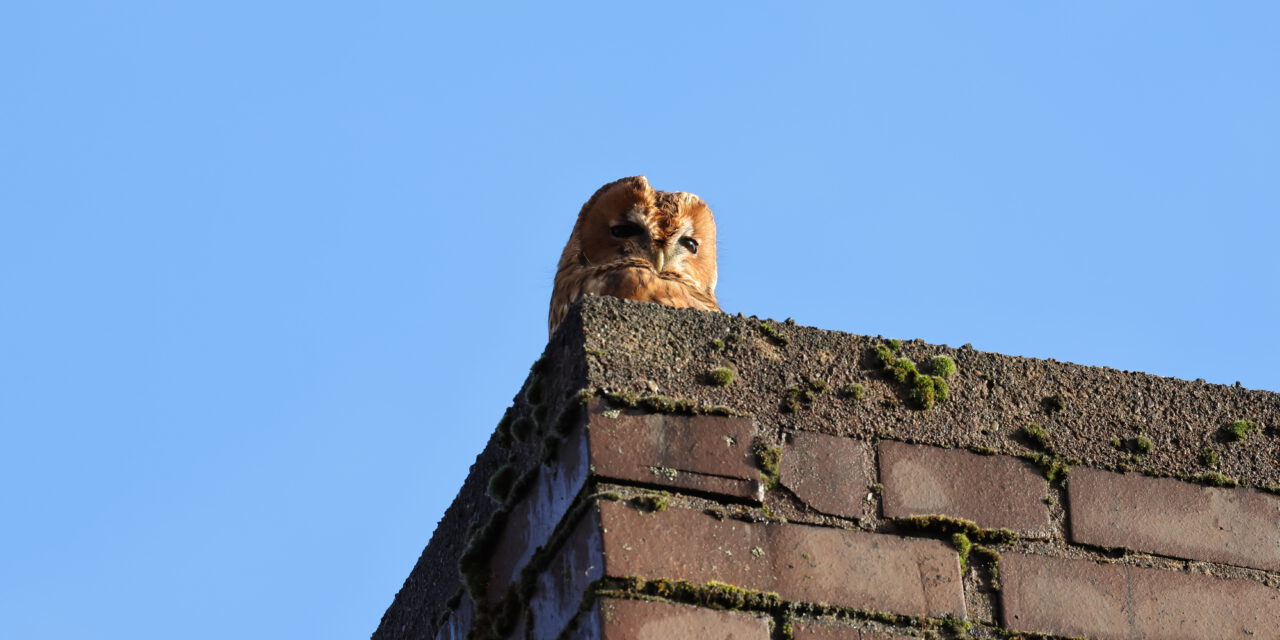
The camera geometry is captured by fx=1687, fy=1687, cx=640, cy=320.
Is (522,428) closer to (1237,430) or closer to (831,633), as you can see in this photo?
A: (831,633)

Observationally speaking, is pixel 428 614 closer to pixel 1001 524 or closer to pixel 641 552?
pixel 641 552

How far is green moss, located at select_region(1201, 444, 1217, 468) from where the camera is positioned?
331 centimetres

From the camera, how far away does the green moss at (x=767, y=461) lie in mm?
2953

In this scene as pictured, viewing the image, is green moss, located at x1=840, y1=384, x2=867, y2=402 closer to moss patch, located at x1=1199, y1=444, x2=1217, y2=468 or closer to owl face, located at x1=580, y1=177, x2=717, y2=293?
moss patch, located at x1=1199, y1=444, x2=1217, y2=468

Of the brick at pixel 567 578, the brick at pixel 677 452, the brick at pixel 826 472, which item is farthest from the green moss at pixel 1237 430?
the brick at pixel 567 578

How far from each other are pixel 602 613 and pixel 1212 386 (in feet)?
4.83

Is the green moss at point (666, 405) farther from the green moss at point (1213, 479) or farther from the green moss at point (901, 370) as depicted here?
the green moss at point (1213, 479)

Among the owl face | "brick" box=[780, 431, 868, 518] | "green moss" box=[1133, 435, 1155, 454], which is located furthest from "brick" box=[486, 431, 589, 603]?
the owl face

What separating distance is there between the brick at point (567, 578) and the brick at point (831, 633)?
355mm

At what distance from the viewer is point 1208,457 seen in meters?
3.31

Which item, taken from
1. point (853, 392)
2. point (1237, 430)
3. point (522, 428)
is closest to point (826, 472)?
point (853, 392)

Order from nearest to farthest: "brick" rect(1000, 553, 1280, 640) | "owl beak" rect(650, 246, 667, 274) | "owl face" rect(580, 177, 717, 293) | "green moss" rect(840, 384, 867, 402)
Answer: "brick" rect(1000, 553, 1280, 640) → "green moss" rect(840, 384, 867, 402) → "owl beak" rect(650, 246, 667, 274) → "owl face" rect(580, 177, 717, 293)

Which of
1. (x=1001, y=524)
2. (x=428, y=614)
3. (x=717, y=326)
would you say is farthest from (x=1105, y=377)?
(x=428, y=614)

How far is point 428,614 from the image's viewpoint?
3.62 meters
